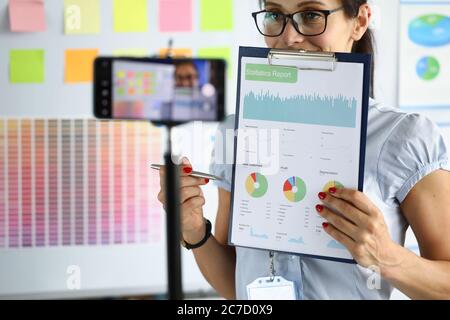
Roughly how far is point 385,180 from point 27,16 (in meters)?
0.72

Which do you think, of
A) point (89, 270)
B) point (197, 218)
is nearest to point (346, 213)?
point (197, 218)

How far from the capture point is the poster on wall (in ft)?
3.99

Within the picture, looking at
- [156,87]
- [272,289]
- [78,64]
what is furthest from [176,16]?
[156,87]

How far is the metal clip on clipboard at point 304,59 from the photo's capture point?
59cm

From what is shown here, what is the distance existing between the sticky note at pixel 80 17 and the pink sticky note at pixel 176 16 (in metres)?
0.13

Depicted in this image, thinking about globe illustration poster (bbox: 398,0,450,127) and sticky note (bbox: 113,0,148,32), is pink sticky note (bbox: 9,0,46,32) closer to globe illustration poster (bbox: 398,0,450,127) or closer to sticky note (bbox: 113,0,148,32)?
sticky note (bbox: 113,0,148,32)

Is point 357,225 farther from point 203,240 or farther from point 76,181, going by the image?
point 76,181

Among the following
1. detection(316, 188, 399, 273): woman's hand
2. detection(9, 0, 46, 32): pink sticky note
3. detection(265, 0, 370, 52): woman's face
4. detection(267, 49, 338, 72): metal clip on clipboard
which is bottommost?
detection(316, 188, 399, 273): woman's hand

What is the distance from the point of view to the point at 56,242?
3.70ft

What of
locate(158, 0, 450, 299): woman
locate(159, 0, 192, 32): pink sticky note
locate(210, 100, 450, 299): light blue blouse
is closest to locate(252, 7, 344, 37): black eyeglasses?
locate(158, 0, 450, 299): woman

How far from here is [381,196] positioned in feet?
2.32

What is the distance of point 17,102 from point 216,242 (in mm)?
516

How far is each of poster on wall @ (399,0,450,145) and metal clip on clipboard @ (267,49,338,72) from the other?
718 millimetres
